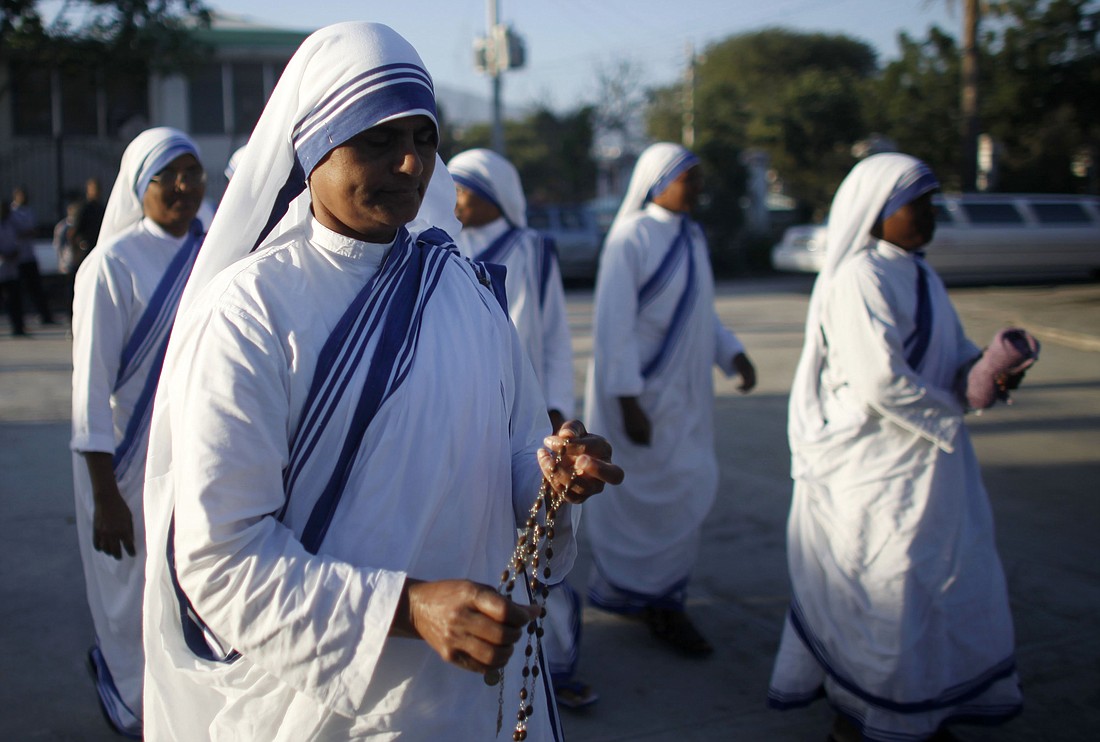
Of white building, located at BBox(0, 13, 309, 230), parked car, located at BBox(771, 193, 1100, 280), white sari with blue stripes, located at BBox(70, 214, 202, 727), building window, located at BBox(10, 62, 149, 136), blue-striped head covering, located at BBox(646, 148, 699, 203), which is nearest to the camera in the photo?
white sari with blue stripes, located at BBox(70, 214, 202, 727)

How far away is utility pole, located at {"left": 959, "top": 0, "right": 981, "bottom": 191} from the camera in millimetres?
20328

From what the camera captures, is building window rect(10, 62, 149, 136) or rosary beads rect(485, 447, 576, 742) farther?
building window rect(10, 62, 149, 136)

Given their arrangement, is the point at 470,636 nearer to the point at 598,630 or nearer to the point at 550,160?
the point at 598,630

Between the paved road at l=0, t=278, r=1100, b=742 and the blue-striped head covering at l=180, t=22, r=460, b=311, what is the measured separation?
2563 mm

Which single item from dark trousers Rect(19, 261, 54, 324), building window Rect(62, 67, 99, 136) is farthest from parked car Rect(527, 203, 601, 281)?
building window Rect(62, 67, 99, 136)

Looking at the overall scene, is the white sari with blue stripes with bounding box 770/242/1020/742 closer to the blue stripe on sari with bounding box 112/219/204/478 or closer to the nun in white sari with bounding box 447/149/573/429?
the nun in white sari with bounding box 447/149/573/429

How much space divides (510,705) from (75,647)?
3.32 m

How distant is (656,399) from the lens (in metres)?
4.73

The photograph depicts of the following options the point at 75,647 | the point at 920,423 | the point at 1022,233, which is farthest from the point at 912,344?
the point at 1022,233

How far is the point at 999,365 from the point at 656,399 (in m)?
1.65

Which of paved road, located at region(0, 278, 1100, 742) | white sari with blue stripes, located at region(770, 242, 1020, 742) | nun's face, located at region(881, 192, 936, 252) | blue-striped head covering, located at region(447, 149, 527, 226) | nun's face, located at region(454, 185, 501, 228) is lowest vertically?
paved road, located at region(0, 278, 1100, 742)

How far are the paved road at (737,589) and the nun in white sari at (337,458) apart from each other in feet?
7.25

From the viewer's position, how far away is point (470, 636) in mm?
1471

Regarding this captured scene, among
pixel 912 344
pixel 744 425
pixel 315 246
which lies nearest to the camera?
pixel 315 246
